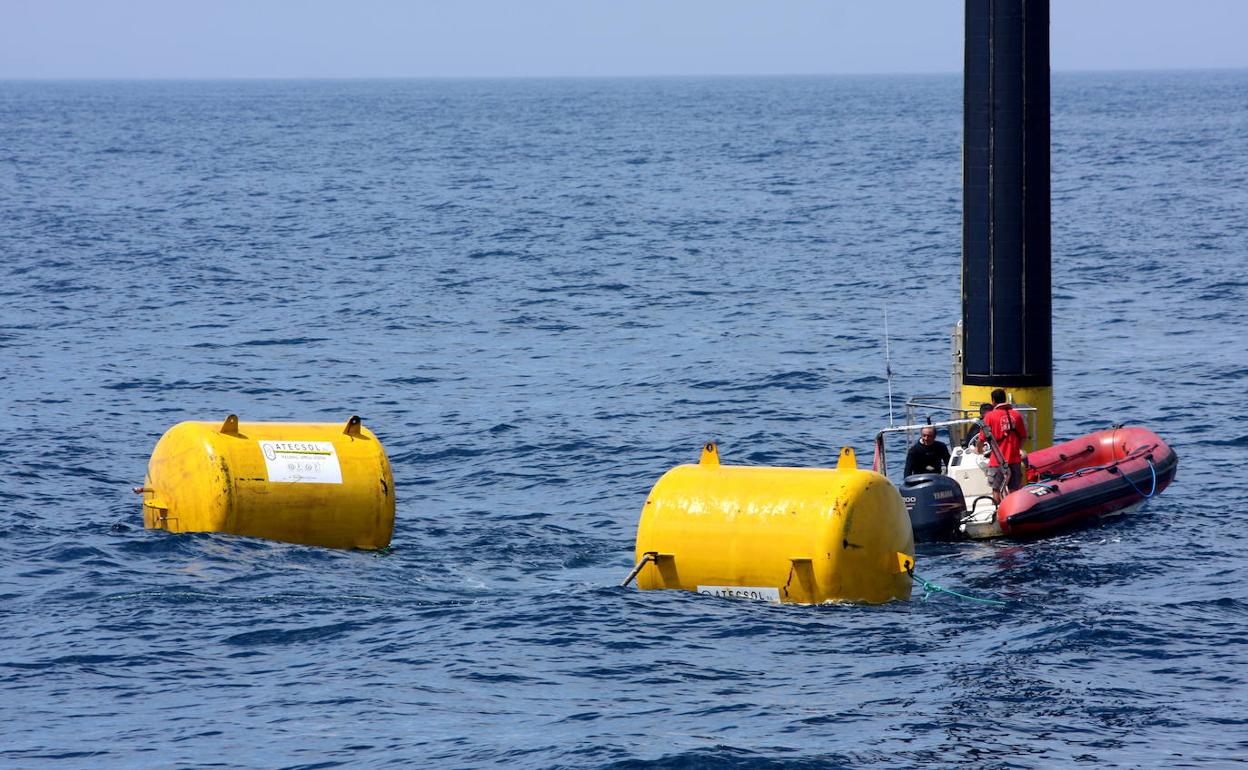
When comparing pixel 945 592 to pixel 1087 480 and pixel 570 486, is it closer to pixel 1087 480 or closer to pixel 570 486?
pixel 1087 480

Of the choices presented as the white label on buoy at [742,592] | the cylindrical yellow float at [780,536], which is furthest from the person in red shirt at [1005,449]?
the white label on buoy at [742,592]

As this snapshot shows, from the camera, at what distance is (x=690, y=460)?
93.5 ft

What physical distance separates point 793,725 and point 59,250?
1959 inches

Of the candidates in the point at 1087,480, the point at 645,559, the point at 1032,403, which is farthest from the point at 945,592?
the point at 1032,403

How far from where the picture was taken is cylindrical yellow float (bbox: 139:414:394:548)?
20328 mm

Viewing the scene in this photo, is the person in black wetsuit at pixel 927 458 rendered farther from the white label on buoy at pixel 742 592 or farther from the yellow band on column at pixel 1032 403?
the white label on buoy at pixel 742 592

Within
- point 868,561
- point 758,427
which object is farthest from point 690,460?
point 868,561

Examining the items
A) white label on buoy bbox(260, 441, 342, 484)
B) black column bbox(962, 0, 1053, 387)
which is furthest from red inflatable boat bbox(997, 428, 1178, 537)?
white label on buoy bbox(260, 441, 342, 484)

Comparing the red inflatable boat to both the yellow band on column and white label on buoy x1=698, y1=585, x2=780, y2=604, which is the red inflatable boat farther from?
white label on buoy x1=698, y1=585, x2=780, y2=604

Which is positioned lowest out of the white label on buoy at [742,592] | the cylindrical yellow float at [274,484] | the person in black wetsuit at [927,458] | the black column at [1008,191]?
the white label on buoy at [742,592]

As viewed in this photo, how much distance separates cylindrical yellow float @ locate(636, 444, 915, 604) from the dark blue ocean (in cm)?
32

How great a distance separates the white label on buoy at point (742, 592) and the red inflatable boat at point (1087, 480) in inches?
229

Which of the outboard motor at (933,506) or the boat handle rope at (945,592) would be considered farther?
the outboard motor at (933,506)

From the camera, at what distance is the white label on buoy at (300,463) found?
20.5m
